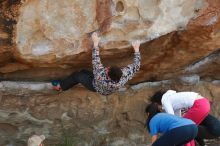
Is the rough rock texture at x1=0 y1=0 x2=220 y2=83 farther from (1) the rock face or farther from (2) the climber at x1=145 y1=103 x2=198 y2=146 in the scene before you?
(2) the climber at x1=145 y1=103 x2=198 y2=146

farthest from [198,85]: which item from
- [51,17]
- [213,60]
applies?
[51,17]

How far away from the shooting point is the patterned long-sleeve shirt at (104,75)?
17.0 feet

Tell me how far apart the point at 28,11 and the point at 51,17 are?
24 cm

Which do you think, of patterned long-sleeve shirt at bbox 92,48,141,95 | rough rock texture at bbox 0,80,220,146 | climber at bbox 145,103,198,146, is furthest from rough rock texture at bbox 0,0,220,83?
climber at bbox 145,103,198,146

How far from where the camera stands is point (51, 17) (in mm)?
5023

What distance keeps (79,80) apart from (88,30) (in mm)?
628

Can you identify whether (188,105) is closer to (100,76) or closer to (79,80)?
(100,76)

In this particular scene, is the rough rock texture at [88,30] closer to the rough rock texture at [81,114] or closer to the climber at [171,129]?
the rough rock texture at [81,114]

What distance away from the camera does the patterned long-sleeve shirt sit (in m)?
5.17

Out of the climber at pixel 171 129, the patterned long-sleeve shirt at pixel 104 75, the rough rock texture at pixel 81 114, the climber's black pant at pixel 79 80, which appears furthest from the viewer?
the rough rock texture at pixel 81 114

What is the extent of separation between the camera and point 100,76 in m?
5.20

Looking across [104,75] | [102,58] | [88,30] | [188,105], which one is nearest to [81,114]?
[102,58]

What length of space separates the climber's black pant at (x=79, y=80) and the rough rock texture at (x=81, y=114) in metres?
0.24

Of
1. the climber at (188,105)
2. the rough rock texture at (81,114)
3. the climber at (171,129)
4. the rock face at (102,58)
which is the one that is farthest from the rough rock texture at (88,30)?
the climber at (171,129)
